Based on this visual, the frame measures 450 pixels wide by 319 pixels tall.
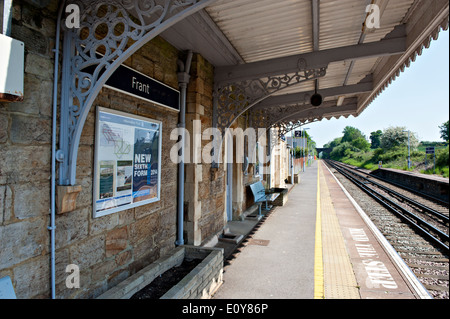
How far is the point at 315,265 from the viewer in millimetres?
4527

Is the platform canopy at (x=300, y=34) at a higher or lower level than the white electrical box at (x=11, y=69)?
higher

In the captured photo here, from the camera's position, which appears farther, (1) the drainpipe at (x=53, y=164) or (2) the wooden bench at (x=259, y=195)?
(2) the wooden bench at (x=259, y=195)

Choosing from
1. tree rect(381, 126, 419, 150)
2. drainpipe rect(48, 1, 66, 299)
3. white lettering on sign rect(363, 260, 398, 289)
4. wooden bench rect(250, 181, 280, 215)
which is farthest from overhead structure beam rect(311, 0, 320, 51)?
tree rect(381, 126, 419, 150)

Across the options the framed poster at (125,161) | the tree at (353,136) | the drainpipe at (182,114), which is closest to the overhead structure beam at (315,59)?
the drainpipe at (182,114)

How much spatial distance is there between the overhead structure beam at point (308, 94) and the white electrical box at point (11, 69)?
7.28 meters

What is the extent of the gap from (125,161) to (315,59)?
3.59m

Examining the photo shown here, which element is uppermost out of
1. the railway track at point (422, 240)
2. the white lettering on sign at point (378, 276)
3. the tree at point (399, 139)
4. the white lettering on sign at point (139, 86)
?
the tree at point (399, 139)

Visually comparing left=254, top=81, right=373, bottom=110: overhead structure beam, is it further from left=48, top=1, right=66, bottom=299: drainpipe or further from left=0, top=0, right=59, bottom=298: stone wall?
left=0, top=0, right=59, bottom=298: stone wall

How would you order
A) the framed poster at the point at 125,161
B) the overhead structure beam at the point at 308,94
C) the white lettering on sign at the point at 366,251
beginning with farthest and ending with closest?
the overhead structure beam at the point at 308,94 → the white lettering on sign at the point at 366,251 → the framed poster at the point at 125,161

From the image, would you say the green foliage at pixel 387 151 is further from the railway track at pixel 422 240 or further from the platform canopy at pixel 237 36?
the platform canopy at pixel 237 36

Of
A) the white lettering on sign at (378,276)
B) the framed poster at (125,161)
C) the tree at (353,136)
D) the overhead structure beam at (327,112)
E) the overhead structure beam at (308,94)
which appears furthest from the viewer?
the tree at (353,136)

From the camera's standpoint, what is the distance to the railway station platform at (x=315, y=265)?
12.0 feet

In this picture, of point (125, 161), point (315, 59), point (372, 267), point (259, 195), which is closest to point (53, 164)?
point (125, 161)
